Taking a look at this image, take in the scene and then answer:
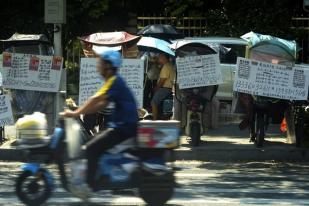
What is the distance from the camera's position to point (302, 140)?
12.9 m

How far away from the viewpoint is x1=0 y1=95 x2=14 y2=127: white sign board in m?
13.0

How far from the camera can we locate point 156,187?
809 centimetres

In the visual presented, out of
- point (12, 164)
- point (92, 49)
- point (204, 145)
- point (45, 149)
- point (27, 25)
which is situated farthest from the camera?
point (27, 25)

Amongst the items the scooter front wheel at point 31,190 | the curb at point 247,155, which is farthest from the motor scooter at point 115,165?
the curb at point 247,155

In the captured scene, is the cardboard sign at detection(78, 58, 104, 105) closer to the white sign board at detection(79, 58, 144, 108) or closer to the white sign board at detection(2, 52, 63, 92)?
the white sign board at detection(79, 58, 144, 108)

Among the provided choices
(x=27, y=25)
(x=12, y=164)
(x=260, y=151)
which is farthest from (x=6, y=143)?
(x=27, y=25)

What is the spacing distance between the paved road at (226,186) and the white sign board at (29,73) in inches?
69.6

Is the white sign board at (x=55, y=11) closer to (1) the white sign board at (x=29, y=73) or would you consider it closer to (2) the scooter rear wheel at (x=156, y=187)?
(1) the white sign board at (x=29, y=73)

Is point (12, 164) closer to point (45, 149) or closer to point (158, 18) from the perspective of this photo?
point (45, 149)

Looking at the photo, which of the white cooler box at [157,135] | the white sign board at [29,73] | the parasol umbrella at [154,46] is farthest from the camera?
the parasol umbrella at [154,46]

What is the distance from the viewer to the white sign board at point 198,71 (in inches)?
518

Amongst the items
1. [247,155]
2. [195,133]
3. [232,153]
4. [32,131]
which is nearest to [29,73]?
[195,133]

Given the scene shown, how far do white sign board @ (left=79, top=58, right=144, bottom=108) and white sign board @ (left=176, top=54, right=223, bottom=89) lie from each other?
0.74 m

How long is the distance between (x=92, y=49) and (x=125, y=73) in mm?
984
